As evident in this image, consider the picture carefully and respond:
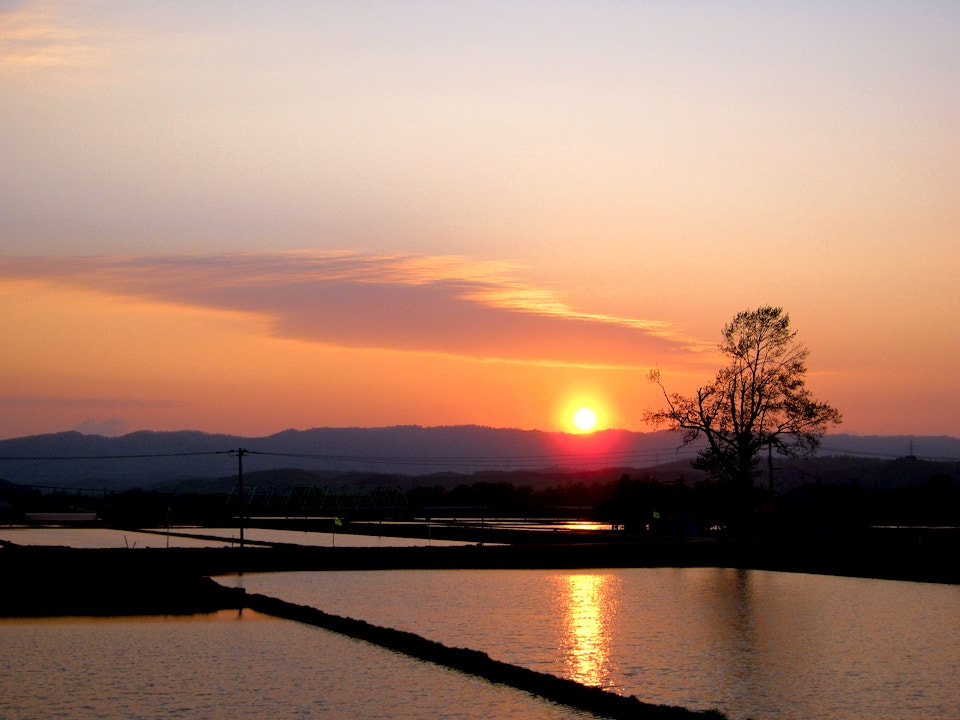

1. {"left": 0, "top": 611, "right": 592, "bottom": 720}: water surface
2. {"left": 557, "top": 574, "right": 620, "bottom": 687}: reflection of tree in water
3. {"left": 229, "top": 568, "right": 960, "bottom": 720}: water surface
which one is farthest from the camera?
{"left": 557, "top": 574, "right": 620, "bottom": 687}: reflection of tree in water

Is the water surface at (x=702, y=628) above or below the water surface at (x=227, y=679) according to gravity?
below

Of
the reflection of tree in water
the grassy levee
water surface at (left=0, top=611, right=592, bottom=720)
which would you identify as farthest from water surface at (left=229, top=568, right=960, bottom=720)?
water surface at (left=0, top=611, right=592, bottom=720)

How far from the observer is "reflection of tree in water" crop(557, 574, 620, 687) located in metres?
21.2

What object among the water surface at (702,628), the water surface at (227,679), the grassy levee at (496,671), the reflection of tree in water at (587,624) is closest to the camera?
the grassy levee at (496,671)

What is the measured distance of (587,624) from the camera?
28.3 metres

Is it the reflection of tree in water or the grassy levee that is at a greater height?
the grassy levee

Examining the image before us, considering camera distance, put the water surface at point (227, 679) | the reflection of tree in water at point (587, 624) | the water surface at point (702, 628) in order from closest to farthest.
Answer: the water surface at point (227, 679) < the water surface at point (702, 628) < the reflection of tree in water at point (587, 624)

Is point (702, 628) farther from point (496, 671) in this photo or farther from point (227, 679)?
point (227, 679)

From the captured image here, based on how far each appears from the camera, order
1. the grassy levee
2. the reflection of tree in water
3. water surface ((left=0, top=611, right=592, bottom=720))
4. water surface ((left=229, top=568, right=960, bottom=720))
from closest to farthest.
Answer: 1. the grassy levee
2. water surface ((left=0, top=611, right=592, bottom=720))
3. water surface ((left=229, top=568, right=960, bottom=720))
4. the reflection of tree in water

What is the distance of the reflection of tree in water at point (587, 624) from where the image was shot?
2119 cm

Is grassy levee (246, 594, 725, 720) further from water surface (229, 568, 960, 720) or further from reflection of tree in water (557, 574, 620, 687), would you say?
water surface (229, 568, 960, 720)

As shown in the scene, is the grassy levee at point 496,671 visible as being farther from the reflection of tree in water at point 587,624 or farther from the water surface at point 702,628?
Answer: the water surface at point 702,628

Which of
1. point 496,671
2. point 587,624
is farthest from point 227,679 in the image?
point 587,624

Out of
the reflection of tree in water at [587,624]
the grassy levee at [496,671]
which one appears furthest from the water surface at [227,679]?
the reflection of tree in water at [587,624]
